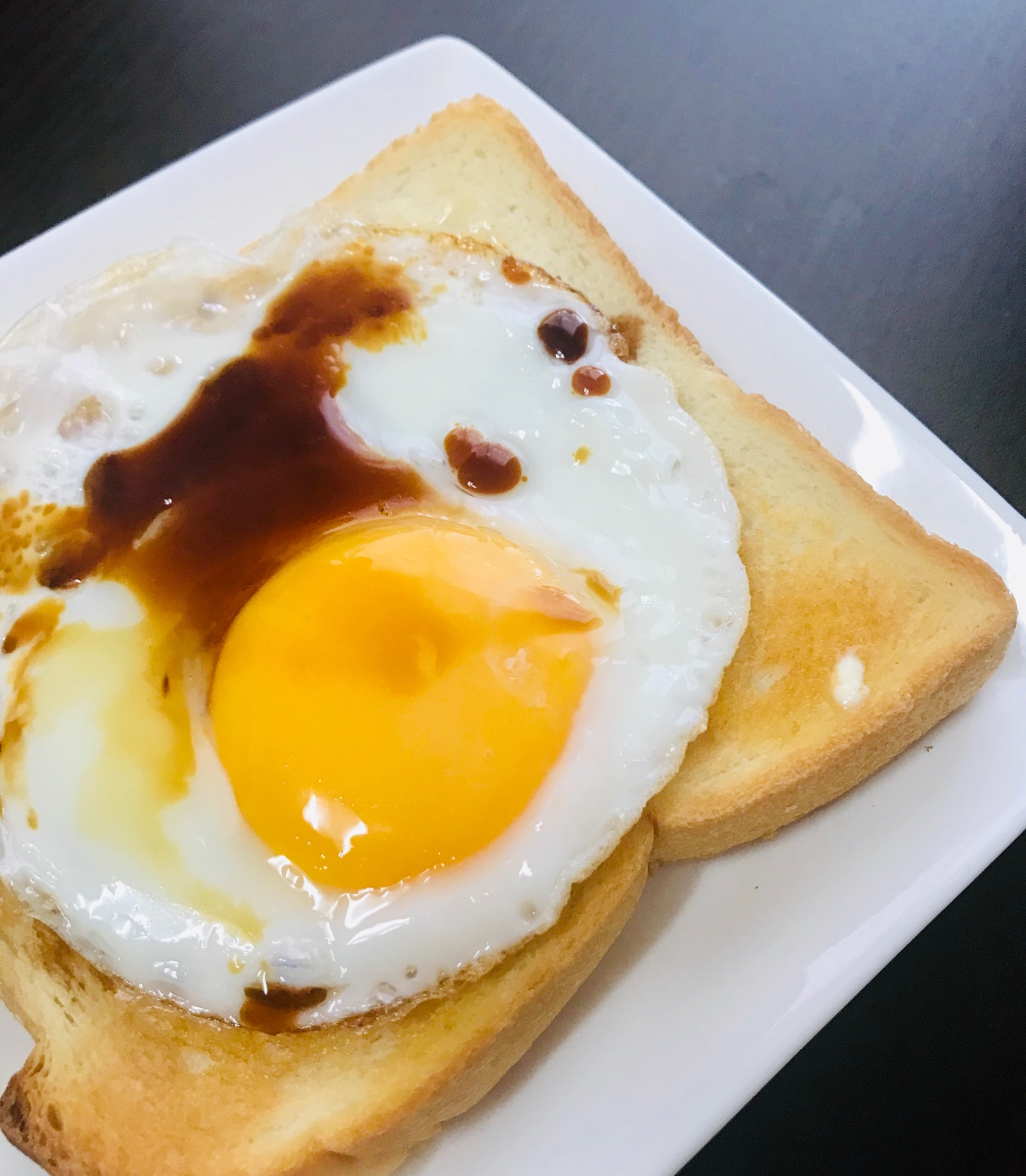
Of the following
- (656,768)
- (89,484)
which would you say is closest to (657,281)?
(656,768)

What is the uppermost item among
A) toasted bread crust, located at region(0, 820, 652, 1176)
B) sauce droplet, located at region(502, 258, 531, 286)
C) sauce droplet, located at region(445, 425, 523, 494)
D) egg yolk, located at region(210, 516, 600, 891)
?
sauce droplet, located at region(502, 258, 531, 286)

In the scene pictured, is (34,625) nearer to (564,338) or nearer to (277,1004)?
(277,1004)

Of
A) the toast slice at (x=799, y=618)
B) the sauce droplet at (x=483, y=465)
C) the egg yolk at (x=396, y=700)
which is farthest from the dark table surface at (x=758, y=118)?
the egg yolk at (x=396, y=700)

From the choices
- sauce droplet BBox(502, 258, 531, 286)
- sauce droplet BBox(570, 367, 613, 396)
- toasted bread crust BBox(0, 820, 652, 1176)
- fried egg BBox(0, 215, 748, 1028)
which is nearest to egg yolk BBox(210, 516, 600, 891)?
fried egg BBox(0, 215, 748, 1028)

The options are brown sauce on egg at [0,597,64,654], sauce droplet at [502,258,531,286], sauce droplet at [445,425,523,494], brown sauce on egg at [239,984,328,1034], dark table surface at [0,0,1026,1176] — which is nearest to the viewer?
brown sauce on egg at [239,984,328,1034]

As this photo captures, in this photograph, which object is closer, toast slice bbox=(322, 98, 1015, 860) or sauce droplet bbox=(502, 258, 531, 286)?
toast slice bbox=(322, 98, 1015, 860)

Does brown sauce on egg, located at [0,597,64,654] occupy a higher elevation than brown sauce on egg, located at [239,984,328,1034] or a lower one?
higher

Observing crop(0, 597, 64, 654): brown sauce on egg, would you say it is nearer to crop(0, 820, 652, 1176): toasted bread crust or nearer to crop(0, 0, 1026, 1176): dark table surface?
crop(0, 820, 652, 1176): toasted bread crust

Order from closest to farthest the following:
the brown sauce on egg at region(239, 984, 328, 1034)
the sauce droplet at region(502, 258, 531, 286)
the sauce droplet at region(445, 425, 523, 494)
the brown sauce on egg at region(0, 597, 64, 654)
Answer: the brown sauce on egg at region(239, 984, 328, 1034) < the brown sauce on egg at region(0, 597, 64, 654) < the sauce droplet at region(445, 425, 523, 494) < the sauce droplet at region(502, 258, 531, 286)
